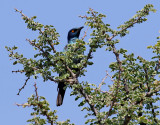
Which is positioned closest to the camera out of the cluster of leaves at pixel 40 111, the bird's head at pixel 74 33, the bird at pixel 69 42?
the cluster of leaves at pixel 40 111

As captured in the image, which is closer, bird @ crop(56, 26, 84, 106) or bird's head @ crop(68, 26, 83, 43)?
bird @ crop(56, 26, 84, 106)

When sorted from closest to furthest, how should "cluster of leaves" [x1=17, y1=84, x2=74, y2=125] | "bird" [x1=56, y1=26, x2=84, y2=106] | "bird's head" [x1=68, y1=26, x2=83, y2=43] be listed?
"cluster of leaves" [x1=17, y1=84, x2=74, y2=125]
"bird" [x1=56, y1=26, x2=84, y2=106]
"bird's head" [x1=68, y1=26, x2=83, y2=43]

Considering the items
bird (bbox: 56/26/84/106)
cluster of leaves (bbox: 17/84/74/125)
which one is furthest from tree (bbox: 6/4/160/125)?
bird (bbox: 56/26/84/106)

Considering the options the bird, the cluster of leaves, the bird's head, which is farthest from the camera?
the bird's head

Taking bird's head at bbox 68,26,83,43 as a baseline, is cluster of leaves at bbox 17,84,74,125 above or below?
below

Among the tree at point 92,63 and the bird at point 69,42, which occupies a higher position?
the bird at point 69,42

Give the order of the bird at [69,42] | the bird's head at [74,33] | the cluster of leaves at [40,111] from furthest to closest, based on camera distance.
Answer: the bird's head at [74,33]
the bird at [69,42]
the cluster of leaves at [40,111]

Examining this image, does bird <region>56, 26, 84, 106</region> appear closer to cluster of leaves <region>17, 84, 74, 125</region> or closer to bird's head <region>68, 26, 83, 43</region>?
bird's head <region>68, 26, 83, 43</region>

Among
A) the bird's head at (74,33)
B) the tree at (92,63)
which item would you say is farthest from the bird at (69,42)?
the tree at (92,63)

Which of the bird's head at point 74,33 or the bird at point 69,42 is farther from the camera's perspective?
the bird's head at point 74,33

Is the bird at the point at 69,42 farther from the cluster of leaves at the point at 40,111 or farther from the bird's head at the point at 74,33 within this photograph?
the cluster of leaves at the point at 40,111

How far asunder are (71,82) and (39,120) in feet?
3.21

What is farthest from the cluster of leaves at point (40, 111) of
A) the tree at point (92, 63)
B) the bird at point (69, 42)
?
the bird at point (69, 42)

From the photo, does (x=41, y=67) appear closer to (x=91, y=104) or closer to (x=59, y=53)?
(x=59, y=53)
